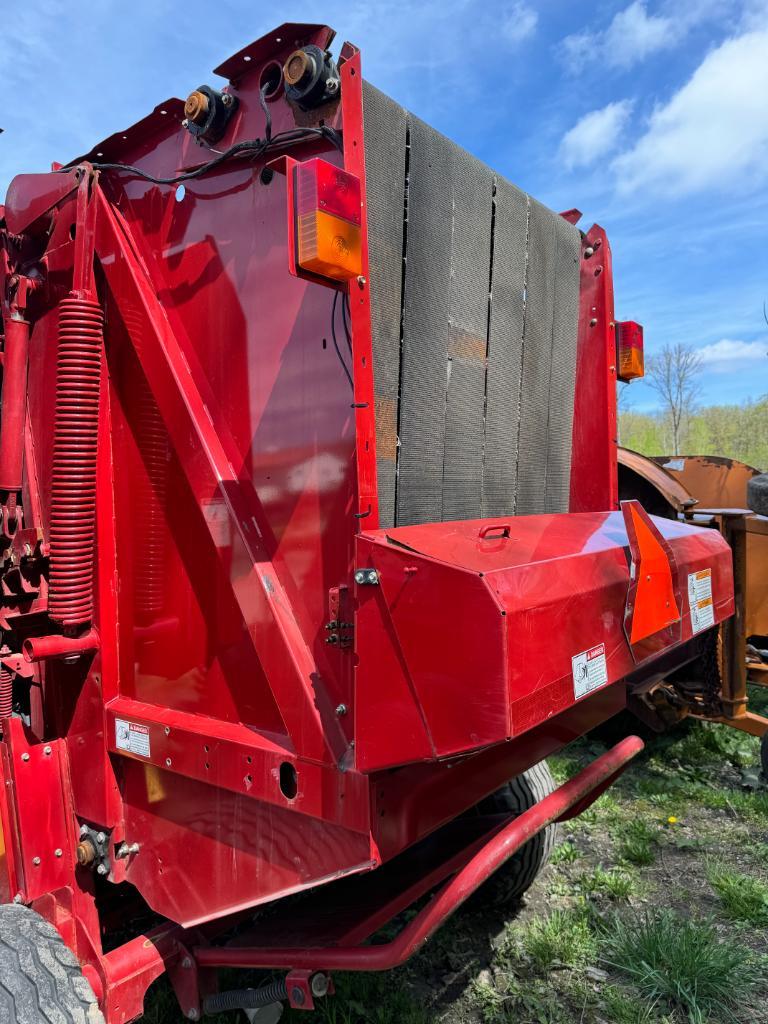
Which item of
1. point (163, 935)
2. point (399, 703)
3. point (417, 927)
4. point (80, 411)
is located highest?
point (80, 411)

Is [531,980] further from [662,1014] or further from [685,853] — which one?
[685,853]

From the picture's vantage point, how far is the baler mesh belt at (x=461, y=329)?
191cm

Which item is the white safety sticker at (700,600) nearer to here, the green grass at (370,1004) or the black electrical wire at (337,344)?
the black electrical wire at (337,344)

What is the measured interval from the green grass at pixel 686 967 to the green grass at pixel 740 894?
226mm

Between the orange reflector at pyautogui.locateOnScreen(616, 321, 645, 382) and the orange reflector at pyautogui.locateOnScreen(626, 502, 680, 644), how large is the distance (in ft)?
3.84

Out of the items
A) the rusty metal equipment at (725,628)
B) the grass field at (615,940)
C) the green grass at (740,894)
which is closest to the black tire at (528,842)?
the grass field at (615,940)

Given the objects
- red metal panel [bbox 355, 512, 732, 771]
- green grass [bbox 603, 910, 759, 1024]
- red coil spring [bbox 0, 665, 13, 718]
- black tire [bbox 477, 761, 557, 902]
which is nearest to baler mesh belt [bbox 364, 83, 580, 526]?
red metal panel [bbox 355, 512, 732, 771]

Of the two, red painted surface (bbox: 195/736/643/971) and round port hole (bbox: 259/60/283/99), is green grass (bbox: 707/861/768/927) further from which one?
round port hole (bbox: 259/60/283/99)

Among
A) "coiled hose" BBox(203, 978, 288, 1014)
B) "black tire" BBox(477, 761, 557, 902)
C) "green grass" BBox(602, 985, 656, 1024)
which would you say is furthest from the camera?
"black tire" BBox(477, 761, 557, 902)

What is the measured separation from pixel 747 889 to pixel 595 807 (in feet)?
3.19

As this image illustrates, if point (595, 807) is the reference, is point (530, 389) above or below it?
above

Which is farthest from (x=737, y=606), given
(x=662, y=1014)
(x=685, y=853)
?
(x=662, y=1014)

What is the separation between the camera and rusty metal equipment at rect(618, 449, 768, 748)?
3982mm

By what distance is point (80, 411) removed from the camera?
85.0 inches
